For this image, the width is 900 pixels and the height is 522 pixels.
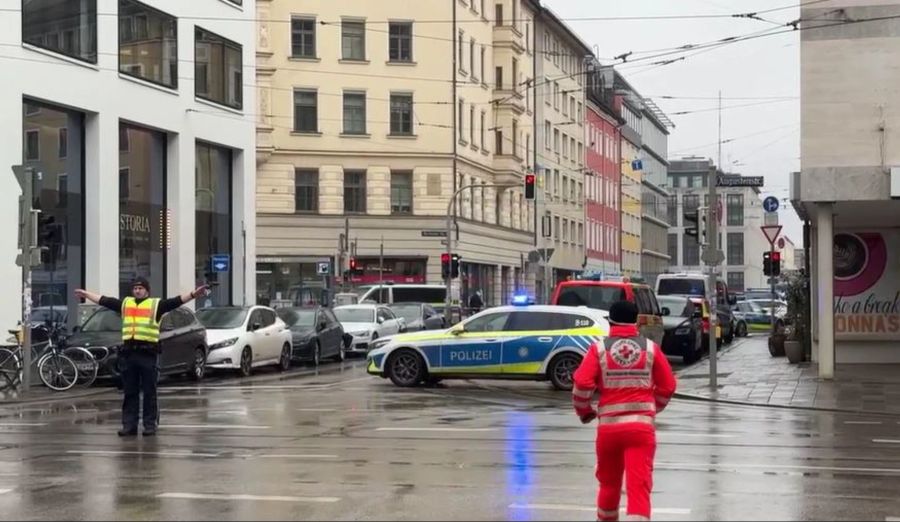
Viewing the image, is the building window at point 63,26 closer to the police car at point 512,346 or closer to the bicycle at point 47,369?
the bicycle at point 47,369

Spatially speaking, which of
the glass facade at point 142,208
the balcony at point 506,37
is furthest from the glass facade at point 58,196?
the balcony at point 506,37

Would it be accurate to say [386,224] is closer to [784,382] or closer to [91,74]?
[91,74]

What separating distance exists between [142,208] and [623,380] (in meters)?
28.0

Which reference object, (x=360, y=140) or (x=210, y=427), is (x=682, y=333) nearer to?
(x=210, y=427)

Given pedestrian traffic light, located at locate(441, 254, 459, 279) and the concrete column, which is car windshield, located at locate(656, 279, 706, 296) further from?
the concrete column

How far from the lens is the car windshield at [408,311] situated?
1583 inches

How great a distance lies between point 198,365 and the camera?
26.8 m

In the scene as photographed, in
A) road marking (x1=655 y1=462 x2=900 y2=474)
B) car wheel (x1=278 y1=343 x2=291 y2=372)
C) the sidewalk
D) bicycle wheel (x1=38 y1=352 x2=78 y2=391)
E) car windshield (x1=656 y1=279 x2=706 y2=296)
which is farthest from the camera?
car windshield (x1=656 y1=279 x2=706 y2=296)

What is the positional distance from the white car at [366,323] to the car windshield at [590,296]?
340 inches

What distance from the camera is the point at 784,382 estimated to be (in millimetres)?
25344

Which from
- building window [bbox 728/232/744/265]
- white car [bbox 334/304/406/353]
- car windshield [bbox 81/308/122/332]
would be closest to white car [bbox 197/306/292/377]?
car windshield [bbox 81/308/122/332]

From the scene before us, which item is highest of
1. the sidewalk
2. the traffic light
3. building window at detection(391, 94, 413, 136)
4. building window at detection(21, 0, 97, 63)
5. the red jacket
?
building window at detection(391, 94, 413, 136)

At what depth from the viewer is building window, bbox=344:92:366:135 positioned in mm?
61625

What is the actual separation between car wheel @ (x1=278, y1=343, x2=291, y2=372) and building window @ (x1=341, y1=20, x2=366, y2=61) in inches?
1292
